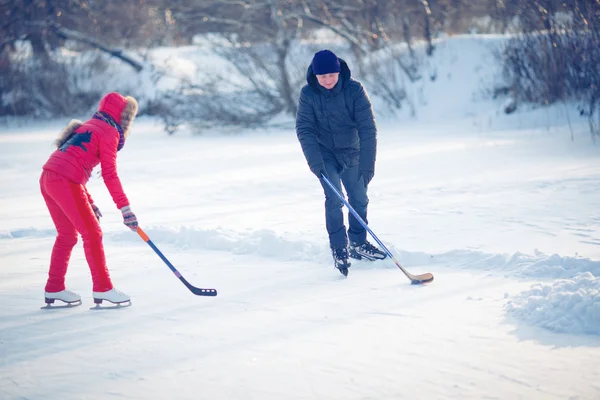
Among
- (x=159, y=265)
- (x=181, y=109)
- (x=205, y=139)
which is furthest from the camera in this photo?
(x=181, y=109)

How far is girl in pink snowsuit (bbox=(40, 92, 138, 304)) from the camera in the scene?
4.07m

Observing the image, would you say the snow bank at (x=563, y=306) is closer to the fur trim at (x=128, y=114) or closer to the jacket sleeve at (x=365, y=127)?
the jacket sleeve at (x=365, y=127)

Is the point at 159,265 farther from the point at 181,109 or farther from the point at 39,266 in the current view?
the point at 181,109

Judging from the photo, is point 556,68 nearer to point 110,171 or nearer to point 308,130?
point 308,130

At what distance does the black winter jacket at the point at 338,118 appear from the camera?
4.79m

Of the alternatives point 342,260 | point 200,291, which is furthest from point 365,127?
point 200,291

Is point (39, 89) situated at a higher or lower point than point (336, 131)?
higher

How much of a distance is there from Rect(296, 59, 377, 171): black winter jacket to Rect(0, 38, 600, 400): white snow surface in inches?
36.4

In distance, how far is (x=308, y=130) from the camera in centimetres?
484

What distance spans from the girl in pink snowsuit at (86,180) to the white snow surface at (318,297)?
392 millimetres

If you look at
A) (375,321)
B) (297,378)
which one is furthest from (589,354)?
(297,378)

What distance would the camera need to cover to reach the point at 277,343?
3625 mm

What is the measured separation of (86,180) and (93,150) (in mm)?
203

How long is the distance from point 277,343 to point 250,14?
16563mm
